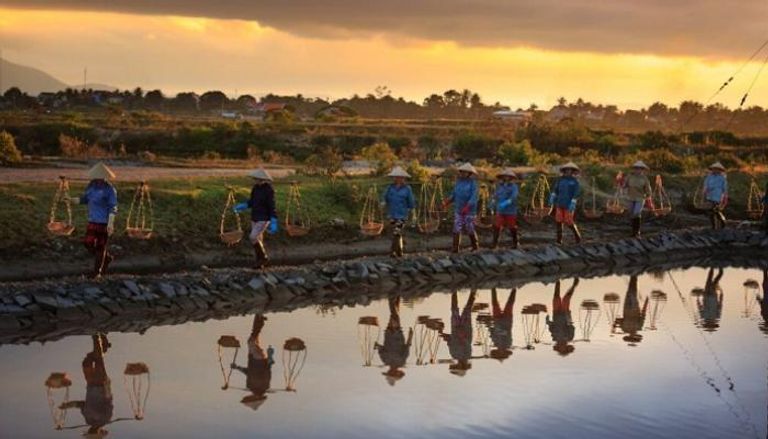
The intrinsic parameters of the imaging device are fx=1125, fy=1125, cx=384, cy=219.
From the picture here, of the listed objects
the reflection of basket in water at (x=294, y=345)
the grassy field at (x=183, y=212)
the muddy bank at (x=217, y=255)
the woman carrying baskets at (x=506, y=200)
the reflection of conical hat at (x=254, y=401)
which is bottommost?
the muddy bank at (x=217, y=255)

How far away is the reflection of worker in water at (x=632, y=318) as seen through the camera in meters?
16.9

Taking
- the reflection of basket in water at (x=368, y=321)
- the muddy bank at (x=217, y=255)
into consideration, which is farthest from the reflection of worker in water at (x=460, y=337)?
the muddy bank at (x=217, y=255)

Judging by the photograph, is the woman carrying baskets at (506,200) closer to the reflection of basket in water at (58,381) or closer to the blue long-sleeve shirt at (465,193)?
the blue long-sleeve shirt at (465,193)

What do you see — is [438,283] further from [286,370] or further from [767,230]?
[767,230]

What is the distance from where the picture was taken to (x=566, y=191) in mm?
22703

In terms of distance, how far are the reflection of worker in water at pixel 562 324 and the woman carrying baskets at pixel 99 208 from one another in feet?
22.8

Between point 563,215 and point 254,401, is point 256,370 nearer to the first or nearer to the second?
point 254,401

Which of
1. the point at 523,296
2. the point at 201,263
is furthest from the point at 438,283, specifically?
the point at 201,263

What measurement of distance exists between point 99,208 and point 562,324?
7404 millimetres

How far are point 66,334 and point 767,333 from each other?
1057 cm

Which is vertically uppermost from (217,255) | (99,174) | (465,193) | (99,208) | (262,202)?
(99,174)

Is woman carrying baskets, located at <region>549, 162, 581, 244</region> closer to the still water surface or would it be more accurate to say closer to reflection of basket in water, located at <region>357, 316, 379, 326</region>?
the still water surface

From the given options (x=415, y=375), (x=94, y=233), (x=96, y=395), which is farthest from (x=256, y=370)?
(x=94, y=233)

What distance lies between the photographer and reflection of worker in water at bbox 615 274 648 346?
55.5 ft
